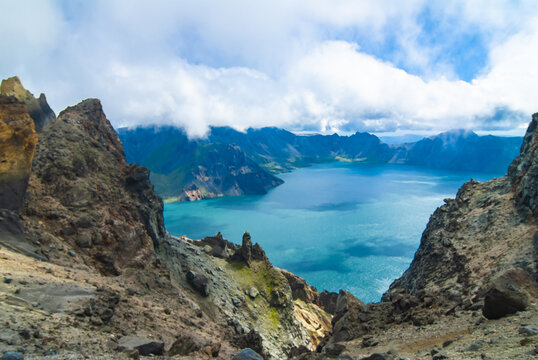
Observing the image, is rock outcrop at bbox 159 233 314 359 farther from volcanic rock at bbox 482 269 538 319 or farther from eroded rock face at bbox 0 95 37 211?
volcanic rock at bbox 482 269 538 319

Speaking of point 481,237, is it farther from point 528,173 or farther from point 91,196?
Result: point 91,196

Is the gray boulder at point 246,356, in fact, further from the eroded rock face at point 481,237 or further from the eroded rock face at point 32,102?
the eroded rock face at point 32,102

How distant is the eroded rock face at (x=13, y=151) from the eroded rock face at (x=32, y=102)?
35.9ft

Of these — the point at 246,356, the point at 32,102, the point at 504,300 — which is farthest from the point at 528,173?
the point at 32,102

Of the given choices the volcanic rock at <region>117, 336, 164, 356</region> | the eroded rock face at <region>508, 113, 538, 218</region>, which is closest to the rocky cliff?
the eroded rock face at <region>508, 113, 538, 218</region>

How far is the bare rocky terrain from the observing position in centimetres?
1808

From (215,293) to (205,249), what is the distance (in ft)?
68.7

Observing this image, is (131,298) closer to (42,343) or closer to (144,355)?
(144,355)

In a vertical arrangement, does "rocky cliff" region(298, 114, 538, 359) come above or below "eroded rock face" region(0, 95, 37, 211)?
below

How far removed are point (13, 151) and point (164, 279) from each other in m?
21.9

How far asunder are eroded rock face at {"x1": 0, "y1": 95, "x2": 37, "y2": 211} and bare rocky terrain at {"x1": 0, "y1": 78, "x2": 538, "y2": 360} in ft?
0.38

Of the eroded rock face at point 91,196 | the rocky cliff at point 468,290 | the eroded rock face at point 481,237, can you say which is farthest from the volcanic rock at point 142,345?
the eroded rock face at point 481,237

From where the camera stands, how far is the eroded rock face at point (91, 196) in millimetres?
36562

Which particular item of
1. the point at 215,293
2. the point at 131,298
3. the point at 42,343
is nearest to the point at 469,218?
the point at 215,293
